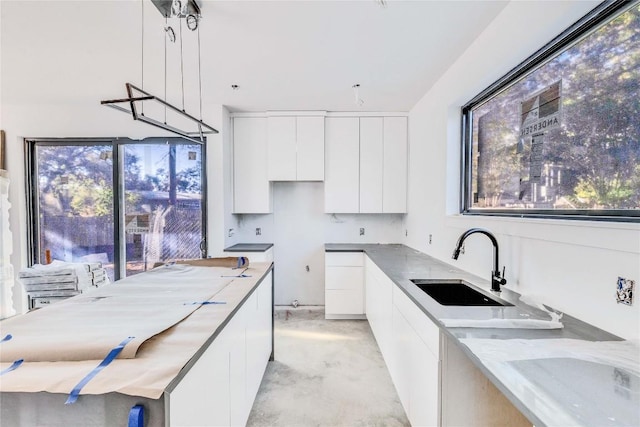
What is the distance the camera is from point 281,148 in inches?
143

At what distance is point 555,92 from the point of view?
1.53m

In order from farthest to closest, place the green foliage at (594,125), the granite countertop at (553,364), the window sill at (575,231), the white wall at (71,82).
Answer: the white wall at (71,82) < the green foliage at (594,125) < the window sill at (575,231) < the granite countertop at (553,364)

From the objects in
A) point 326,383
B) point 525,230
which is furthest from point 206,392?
point 525,230

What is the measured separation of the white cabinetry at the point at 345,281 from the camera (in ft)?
11.5

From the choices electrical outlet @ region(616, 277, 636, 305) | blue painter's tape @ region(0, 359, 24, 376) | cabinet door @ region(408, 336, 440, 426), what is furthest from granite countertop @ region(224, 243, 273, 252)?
electrical outlet @ region(616, 277, 636, 305)

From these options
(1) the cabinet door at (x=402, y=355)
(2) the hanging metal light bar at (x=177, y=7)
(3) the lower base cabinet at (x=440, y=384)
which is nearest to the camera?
(3) the lower base cabinet at (x=440, y=384)

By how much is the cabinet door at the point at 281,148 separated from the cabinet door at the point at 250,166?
0.09 m

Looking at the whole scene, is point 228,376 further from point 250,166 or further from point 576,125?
point 250,166

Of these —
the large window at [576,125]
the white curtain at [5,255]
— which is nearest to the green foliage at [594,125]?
the large window at [576,125]

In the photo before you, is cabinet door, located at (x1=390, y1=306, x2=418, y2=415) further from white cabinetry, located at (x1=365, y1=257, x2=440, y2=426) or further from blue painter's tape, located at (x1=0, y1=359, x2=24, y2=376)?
blue painter's tape, located at (x1=0, y1=359, x2=24, y2=376)

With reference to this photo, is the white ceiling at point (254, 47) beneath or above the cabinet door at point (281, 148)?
above

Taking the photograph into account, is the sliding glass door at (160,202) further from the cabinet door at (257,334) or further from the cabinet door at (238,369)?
the cabinet door at (238,369)

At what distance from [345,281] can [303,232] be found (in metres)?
0.96

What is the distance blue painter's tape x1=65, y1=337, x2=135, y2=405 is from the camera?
0.79 meters
